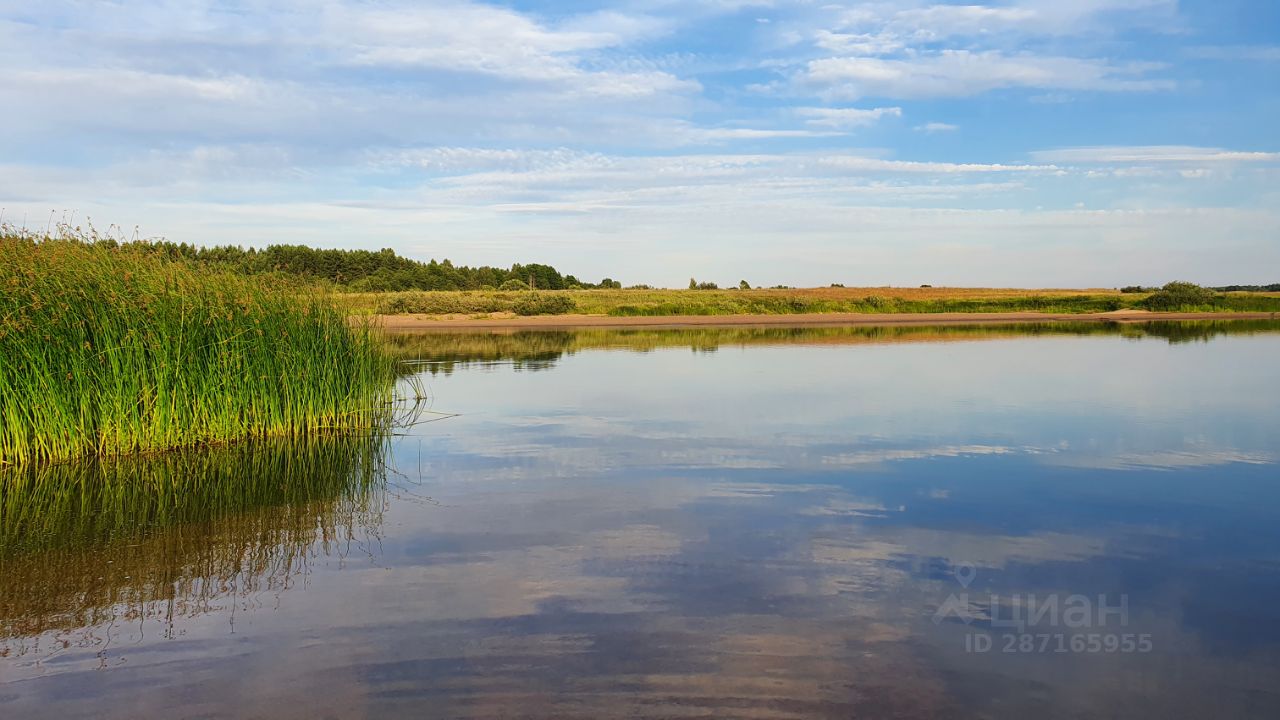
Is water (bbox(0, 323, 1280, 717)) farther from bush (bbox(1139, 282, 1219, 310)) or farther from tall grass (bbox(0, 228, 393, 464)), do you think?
bush (bbox(1139, 282, 1219, 310))

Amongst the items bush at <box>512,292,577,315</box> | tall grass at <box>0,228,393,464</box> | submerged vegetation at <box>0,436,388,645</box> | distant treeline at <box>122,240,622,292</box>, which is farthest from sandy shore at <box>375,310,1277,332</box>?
submerged vegetation at <box>0,436,388,645</box>

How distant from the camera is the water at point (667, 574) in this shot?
14.8ft

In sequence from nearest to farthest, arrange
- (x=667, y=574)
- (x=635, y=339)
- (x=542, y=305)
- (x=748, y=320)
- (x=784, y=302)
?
(x=667, y=574)
(x=635, y=339)
(x=748, y=320)
(x=542, y=305)
(x=784, y=302)

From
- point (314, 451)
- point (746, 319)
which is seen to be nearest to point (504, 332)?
point (746, 319)

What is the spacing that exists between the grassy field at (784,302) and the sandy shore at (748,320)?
4.72 feet

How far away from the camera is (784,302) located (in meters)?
57.3

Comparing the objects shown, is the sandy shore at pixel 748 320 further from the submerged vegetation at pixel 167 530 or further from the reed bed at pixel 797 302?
the submerged vegetation at pixel 167 530

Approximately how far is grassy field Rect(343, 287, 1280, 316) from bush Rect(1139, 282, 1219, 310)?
96mm

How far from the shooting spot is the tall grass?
10.0m

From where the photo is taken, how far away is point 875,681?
14.9 ft

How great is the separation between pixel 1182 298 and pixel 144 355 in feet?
218

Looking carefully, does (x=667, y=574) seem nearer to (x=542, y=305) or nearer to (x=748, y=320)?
(x=748, y=320)

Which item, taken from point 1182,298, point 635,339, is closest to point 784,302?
point 635,339

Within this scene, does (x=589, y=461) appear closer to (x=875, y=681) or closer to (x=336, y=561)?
(x=336, y=561)
